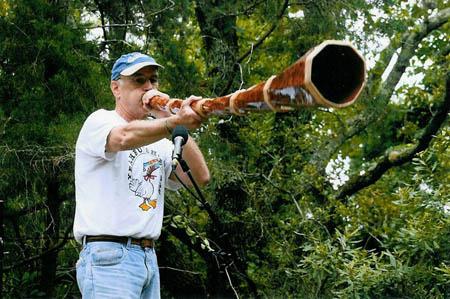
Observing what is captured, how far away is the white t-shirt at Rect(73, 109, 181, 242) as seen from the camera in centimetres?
313

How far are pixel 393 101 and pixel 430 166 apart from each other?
19.1 ft

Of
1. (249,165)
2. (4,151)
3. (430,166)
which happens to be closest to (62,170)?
(4,151)

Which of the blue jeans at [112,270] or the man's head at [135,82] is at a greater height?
the man's head at [135,82]

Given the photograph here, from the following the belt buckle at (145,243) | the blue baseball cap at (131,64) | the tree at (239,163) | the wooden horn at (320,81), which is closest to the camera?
the wooden horn at (320,81)

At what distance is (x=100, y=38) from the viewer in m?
6.41

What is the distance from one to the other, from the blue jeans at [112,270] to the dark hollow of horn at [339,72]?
1271 mm

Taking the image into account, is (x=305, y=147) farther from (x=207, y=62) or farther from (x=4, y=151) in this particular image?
(x=4, y=151)

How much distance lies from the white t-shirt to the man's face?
61 millimetres

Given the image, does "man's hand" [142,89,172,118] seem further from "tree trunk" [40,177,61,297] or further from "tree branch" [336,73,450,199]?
"tree branch" [336,73,450,199]

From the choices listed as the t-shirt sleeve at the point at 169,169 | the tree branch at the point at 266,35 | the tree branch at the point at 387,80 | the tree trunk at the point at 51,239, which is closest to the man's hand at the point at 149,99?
the t-shirt sleeve at the point at 169,169

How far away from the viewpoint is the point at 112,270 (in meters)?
3.08

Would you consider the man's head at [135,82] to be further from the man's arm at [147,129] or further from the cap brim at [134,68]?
the man's arm at [147,129]

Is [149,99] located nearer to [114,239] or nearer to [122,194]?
[122,194]

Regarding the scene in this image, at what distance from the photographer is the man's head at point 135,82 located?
330 centimetres
